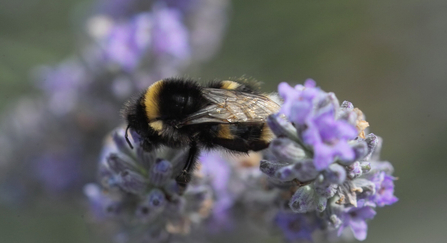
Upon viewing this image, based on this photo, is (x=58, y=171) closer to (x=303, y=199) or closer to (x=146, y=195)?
(x=146, y=195)

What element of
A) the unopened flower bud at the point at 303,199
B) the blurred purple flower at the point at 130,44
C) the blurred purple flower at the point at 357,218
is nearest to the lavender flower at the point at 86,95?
the blurred purple flower at the point at 130,44

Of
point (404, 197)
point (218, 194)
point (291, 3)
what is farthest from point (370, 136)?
point (291, 3)

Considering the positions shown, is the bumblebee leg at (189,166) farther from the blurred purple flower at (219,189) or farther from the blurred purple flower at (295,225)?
A: the blurred purple flower at (295,225)

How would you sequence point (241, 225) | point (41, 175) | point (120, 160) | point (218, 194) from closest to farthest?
point (120, 160) → point (218, 194) → point (241, 225) → point (41, 175)

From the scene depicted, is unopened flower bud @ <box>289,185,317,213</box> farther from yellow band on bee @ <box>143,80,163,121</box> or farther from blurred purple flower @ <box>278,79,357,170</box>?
yellow band on bee @ <box>143,80,163,121</box>

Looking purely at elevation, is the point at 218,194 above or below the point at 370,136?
above

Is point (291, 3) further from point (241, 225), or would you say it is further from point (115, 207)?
point (115, 207)

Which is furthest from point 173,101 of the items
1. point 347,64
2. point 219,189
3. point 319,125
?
point 347,64
